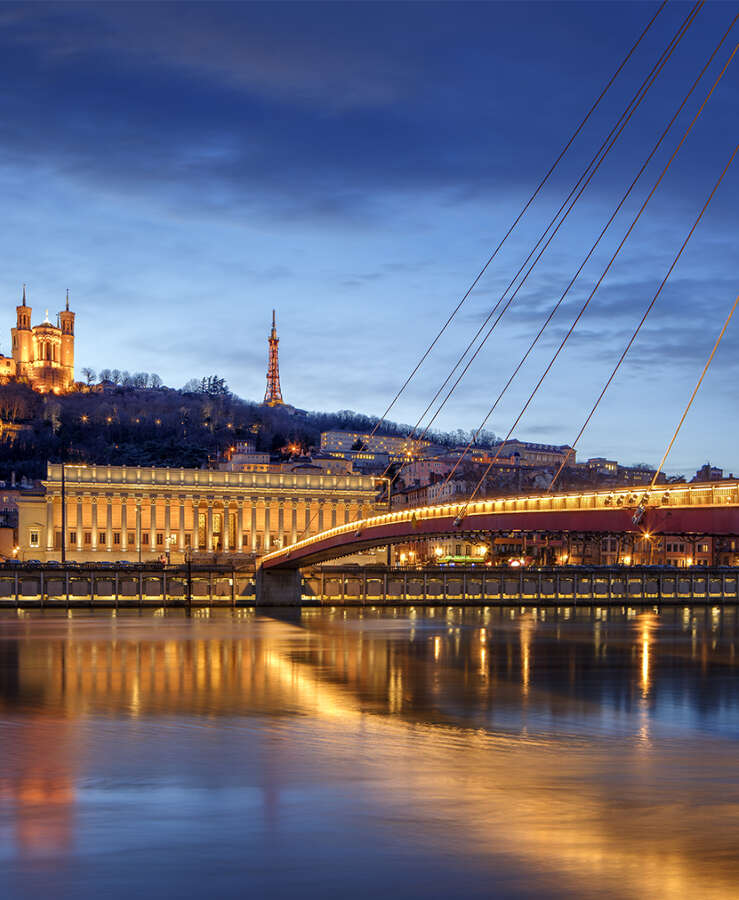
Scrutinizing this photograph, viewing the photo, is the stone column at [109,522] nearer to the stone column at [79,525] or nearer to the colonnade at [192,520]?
the colonnade at [192,520]

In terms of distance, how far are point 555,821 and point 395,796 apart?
3217 mm

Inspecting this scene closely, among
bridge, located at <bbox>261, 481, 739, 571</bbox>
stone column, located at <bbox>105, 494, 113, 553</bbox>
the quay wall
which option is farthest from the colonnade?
bridge, located at <bbox>261, 481, 739, 571</bbox>

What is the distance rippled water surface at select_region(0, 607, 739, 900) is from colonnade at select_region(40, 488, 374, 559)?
8432 cm

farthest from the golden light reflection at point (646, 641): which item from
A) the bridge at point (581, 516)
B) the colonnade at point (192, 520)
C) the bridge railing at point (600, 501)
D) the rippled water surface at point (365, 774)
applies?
the colonnade at point (192, 520)

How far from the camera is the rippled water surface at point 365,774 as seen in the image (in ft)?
52.5

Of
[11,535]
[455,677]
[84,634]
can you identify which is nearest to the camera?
[455,677]

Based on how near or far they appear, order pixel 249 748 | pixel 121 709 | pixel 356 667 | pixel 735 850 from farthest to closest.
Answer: pixel 356 667, pixel 121 709, pixel 249 748, pixel 735 850

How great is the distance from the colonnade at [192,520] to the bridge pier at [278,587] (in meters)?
47.2

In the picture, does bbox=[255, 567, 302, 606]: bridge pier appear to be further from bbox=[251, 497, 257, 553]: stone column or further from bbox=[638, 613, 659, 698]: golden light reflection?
bbox=[251, 497, 257, 553]: stone column

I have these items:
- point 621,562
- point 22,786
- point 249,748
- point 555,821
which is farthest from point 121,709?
point 621,562

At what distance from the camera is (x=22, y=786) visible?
21516mm

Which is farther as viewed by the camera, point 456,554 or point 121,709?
point 456,554

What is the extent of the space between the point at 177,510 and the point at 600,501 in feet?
347

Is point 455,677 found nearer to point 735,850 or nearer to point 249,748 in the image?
point 249,748
